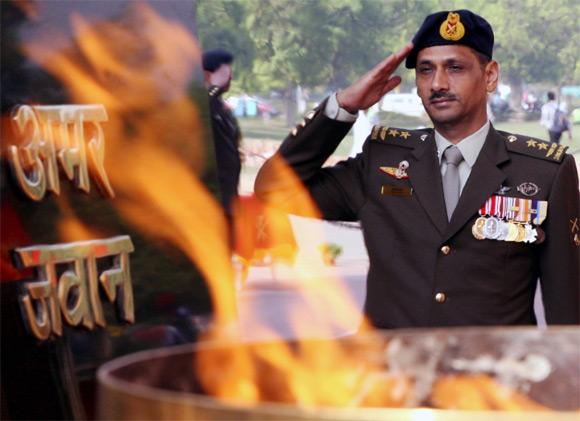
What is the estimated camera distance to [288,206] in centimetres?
295

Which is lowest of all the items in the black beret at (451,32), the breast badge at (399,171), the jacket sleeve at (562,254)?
the jacket sleeve at (562,254)

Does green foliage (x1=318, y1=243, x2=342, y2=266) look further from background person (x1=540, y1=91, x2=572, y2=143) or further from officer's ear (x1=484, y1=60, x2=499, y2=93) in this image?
officer's ear (x1=484, y1=60, x2=499, y2=93)

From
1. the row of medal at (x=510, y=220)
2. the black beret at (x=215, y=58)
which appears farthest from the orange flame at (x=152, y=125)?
the black beret at (x=215, y=58)

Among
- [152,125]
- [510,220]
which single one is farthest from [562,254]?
[152,125]

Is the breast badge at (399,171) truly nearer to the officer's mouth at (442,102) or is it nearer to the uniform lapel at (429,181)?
the uniform lapel at (429,181)

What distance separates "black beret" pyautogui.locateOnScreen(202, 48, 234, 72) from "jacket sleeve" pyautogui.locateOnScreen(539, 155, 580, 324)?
3.22 meters

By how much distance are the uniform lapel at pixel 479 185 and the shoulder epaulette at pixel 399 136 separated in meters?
0.14

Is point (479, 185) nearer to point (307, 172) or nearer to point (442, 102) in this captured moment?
point (442, 102)

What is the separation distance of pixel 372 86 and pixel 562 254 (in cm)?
55

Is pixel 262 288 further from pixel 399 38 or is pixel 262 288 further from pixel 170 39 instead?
pixel 170 39

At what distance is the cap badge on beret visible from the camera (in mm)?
2965

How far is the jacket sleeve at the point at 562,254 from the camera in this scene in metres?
2.95

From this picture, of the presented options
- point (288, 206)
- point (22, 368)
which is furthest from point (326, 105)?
point (22, 368)

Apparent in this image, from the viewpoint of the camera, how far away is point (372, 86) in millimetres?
2781
